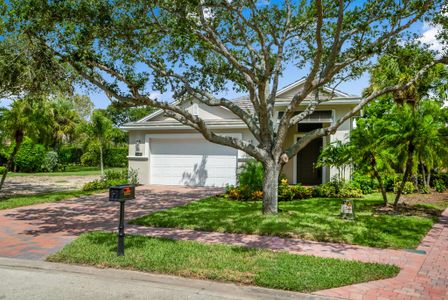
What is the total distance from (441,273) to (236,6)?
23.9 ft

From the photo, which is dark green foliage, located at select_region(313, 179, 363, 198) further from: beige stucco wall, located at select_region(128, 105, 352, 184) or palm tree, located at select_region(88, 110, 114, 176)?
palm tree, located at select_region(88, 110, 114, 176)

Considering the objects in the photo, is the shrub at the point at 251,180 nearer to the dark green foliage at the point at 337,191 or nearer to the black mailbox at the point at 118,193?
the dark green foliage at the point at 337,191

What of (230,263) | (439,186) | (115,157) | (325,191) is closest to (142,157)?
(325,191)

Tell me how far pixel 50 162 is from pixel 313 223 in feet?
87.2

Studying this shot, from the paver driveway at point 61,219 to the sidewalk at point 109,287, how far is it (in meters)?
0.99

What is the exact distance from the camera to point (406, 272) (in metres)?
5.52

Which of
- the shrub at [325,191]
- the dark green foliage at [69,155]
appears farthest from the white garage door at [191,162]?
the dark green foliage at [69,155]

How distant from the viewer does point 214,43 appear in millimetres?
9750

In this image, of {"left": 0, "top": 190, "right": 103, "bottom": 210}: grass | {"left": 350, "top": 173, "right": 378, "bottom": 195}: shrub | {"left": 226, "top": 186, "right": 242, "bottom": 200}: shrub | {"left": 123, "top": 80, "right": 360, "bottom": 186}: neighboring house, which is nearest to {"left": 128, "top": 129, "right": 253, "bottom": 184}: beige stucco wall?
{"left": 123, "top": 80, "right": 360, "bottom": 186}: neighboring house

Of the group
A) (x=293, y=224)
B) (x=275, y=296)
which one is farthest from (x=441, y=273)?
(x=293, y=224)

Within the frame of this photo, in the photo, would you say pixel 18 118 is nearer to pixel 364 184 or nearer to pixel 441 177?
pixel 364 184

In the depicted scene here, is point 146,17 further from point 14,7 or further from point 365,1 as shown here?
point 365,1

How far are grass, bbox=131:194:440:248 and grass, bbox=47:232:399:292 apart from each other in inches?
64.8

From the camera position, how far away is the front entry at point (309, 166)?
1834 cm
